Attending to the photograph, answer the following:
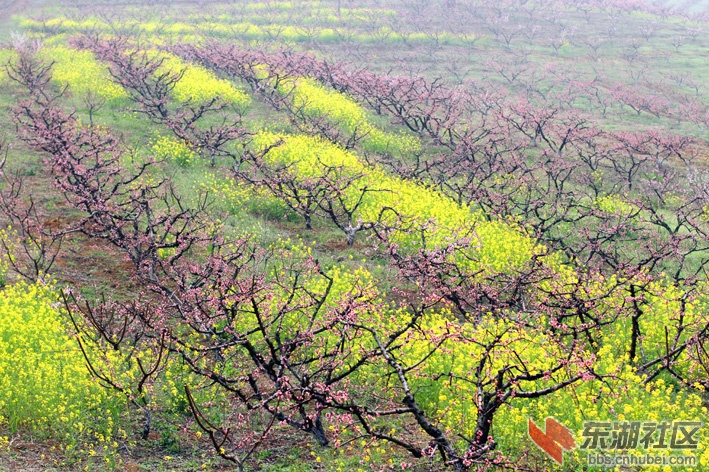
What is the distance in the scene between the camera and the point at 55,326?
10.8 m

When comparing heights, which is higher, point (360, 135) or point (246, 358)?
point (360, 135)

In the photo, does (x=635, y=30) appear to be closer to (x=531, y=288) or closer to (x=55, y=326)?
(x=531, y=288)

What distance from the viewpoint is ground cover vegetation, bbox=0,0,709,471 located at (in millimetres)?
8773

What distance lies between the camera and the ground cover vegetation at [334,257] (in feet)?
28.8

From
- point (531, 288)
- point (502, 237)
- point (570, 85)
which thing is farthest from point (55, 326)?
point (570, 85)

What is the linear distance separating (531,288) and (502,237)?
2.57m

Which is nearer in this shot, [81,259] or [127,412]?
[127,412]

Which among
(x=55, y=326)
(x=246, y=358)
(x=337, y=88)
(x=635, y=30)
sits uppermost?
(x=635, y=30)

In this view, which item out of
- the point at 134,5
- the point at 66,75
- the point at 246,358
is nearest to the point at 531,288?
the point at 246,358

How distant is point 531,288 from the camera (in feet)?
45.5

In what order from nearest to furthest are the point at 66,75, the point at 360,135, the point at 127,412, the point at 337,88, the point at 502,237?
the point at 127,412 → the point at 502,237 → the point at 360,135 → the point at 66,75 → the point at 337,88

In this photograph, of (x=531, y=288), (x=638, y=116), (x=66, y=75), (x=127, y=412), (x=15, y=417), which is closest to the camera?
(x=15, y=417)

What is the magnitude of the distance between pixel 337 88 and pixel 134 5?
34.2 m

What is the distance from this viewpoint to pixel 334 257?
16531 millimetres
